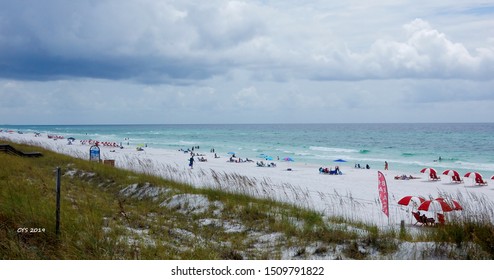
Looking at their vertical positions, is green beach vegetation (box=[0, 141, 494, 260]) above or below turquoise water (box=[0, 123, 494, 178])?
above

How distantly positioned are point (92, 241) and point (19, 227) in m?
1.23

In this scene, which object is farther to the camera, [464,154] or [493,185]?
[464,154]

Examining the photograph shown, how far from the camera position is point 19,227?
5672 mm

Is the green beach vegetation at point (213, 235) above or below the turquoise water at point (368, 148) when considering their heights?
above

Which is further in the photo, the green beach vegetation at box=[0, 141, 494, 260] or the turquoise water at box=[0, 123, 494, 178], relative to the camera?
the turquoise water at box=[0, 123, 494, 178]

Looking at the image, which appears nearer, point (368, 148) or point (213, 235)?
point (213, 235)

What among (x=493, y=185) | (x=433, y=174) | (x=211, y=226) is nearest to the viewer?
(x=211, y=226)

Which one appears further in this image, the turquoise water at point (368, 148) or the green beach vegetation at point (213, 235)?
the turquoise water at point (368, 148)

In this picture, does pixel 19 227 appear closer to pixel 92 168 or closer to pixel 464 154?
pixel 92 168

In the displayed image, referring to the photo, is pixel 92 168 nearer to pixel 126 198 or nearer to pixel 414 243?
pixel 126 198

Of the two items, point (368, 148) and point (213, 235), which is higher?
point (213, 235)

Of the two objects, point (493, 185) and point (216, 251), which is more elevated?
point (216, 251)
